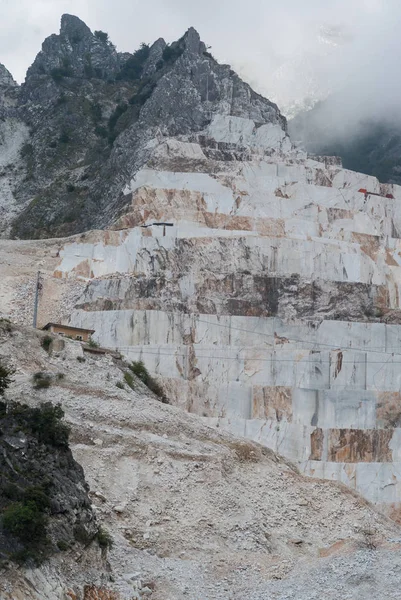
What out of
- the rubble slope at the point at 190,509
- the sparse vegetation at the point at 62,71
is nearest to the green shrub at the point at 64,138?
the sparse vegetation at the point at 62,71

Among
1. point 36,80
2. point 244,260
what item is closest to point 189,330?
point 244,260

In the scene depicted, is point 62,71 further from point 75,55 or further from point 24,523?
point 24,523

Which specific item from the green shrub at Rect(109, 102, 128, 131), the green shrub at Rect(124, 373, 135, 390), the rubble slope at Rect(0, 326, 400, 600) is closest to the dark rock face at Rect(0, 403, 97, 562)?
the rubble slope at Rect(0, 326, 400, 600)

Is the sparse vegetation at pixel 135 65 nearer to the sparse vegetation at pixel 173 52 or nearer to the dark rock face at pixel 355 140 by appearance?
the sparse vegetation at pixel 173 52

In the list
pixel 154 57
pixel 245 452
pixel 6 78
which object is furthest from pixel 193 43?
pixel 245 452

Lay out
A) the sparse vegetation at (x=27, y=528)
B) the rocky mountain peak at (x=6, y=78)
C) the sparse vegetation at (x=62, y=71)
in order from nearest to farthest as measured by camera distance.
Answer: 1. the sparse vegetation at (x=27, y=528)
2. the sparse vegetation at (x=62, y=71)
3. the rocky mountain peak at (x=6, y=78)

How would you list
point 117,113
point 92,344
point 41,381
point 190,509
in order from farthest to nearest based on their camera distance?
point 117,113 < point 92,344 < point 41,381 < point 190,509
